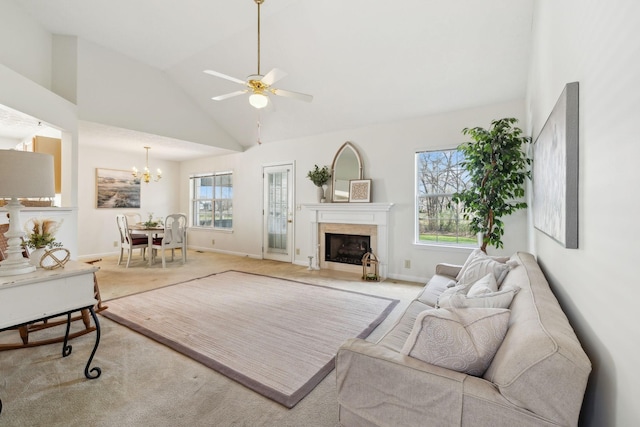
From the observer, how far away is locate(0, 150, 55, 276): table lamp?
5.49 ft

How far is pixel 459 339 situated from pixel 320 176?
14.4ft

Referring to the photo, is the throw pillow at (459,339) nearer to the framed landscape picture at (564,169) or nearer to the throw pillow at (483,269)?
the framed landscape picture at (564,169)

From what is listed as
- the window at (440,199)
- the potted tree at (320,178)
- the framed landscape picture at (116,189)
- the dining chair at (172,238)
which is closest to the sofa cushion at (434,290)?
the window at (440,199)

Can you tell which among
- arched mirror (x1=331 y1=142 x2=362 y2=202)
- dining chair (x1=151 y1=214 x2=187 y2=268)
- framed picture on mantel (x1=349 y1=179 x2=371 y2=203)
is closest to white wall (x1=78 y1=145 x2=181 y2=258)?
dining chair (x1=151 y1=214 x2=187 y2=268)

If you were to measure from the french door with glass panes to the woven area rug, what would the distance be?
6.04 feet

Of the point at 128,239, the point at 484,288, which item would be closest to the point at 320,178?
the point at 128,239

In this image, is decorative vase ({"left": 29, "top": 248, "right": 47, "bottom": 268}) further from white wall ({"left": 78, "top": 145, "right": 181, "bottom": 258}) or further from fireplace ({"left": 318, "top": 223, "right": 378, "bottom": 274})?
white wall ({"left": 78, "top": 145, "right": 181, "bottom": 258})

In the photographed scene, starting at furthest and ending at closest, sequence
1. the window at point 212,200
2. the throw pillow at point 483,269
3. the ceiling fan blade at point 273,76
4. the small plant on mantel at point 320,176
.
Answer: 1. the window at point 212,200
2. the small plant on mantel at point 320,176
3. the ceiling fan blade at point 273,76
4. the throw pillow at point 483,269

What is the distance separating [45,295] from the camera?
1781 millimetres

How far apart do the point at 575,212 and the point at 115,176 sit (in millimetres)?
8200

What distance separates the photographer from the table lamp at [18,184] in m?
1.67

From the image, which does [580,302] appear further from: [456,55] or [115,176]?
[115,176]

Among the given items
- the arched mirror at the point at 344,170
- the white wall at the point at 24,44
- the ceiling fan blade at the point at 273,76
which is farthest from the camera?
the arched mirror at the point at 344,170

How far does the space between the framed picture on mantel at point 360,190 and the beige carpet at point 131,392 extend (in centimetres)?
260
